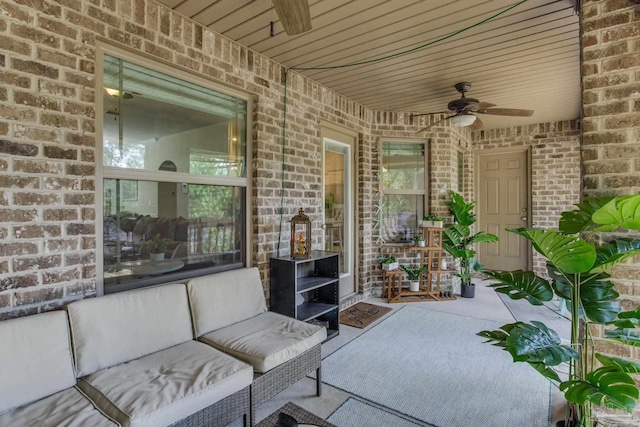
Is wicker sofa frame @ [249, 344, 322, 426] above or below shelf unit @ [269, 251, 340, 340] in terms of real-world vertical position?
below

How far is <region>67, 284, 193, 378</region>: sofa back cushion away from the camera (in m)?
1.76

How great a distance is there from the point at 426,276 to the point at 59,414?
4511 mm

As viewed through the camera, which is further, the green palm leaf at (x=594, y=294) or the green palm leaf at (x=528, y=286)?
the green palm leaf at (x=528, y=286)

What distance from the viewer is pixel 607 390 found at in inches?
52.7

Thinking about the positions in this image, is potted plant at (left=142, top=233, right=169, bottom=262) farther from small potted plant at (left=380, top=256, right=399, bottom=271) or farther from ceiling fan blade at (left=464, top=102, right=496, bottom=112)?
ceiling fan blade at (left=464, top=102, right=496, bottom=112)

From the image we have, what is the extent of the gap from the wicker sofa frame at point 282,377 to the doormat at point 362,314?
1.46 meters

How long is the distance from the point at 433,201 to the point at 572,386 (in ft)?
12.6

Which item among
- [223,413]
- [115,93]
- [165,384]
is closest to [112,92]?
[115,93]

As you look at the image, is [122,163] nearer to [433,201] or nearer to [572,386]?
[572,386]

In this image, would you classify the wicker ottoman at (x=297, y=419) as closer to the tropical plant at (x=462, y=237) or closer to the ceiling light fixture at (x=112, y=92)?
the ceiling light fixture at (x=112, y=92)

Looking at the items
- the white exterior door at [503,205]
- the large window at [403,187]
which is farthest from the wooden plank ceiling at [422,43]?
the white exterior door at [503,205]

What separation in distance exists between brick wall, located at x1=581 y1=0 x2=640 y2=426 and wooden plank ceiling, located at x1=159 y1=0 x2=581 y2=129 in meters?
0.64

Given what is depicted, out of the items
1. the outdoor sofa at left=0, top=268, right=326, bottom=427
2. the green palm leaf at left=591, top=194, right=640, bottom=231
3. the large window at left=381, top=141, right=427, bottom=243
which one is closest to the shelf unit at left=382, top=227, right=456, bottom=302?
the large window at left=381, top=141, right=427, bottom=243

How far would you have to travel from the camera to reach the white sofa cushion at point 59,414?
1.35m
